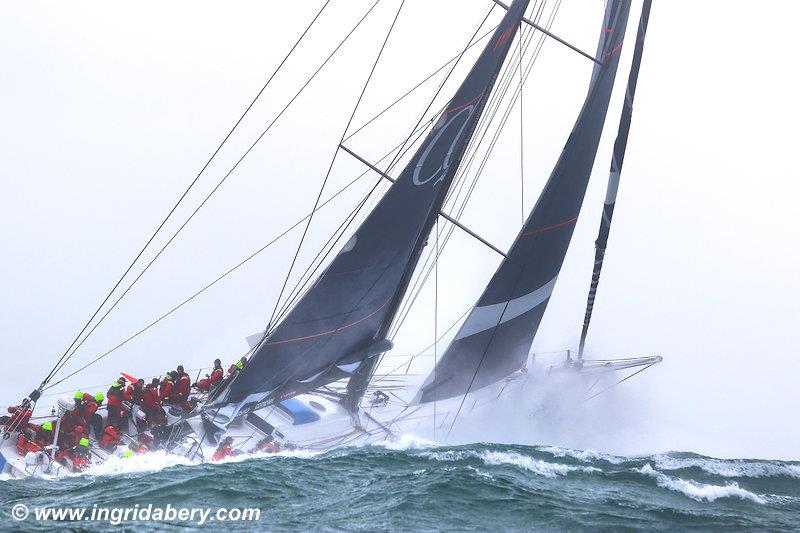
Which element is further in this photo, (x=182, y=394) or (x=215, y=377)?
(x=215, y=377)

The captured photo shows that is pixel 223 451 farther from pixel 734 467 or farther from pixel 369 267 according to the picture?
pixel 734 467

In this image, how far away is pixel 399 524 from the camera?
29.5 feet

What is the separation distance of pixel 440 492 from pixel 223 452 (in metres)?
3.26

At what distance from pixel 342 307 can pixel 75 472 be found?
148 inches

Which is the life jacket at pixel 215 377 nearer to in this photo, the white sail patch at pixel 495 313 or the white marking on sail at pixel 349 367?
the white marking on sail at pixel 349 367

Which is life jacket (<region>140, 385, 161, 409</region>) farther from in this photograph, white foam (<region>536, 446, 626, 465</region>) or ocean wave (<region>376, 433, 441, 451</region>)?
white foam (<region>536, 446, 626, 465</region>)

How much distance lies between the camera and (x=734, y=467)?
1228 centimetres

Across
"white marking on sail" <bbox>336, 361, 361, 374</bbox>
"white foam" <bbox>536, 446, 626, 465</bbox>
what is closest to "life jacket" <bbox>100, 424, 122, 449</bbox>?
"white marking on sail" <bbox>336, 361, 361, 374</bbox>

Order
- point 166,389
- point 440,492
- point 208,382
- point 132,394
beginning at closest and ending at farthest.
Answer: point 440,492 < point 132,394 < point 166,389 < point 208,382

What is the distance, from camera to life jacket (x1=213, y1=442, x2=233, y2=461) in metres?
11.8

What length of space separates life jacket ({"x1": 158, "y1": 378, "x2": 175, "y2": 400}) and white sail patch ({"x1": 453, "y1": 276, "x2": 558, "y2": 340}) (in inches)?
161

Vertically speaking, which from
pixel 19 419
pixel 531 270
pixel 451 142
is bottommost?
pixel 19 419

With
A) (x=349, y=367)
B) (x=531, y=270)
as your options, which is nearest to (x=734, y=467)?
(x=531, y=270)

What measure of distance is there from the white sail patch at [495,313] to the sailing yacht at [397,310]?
17 millimetres
